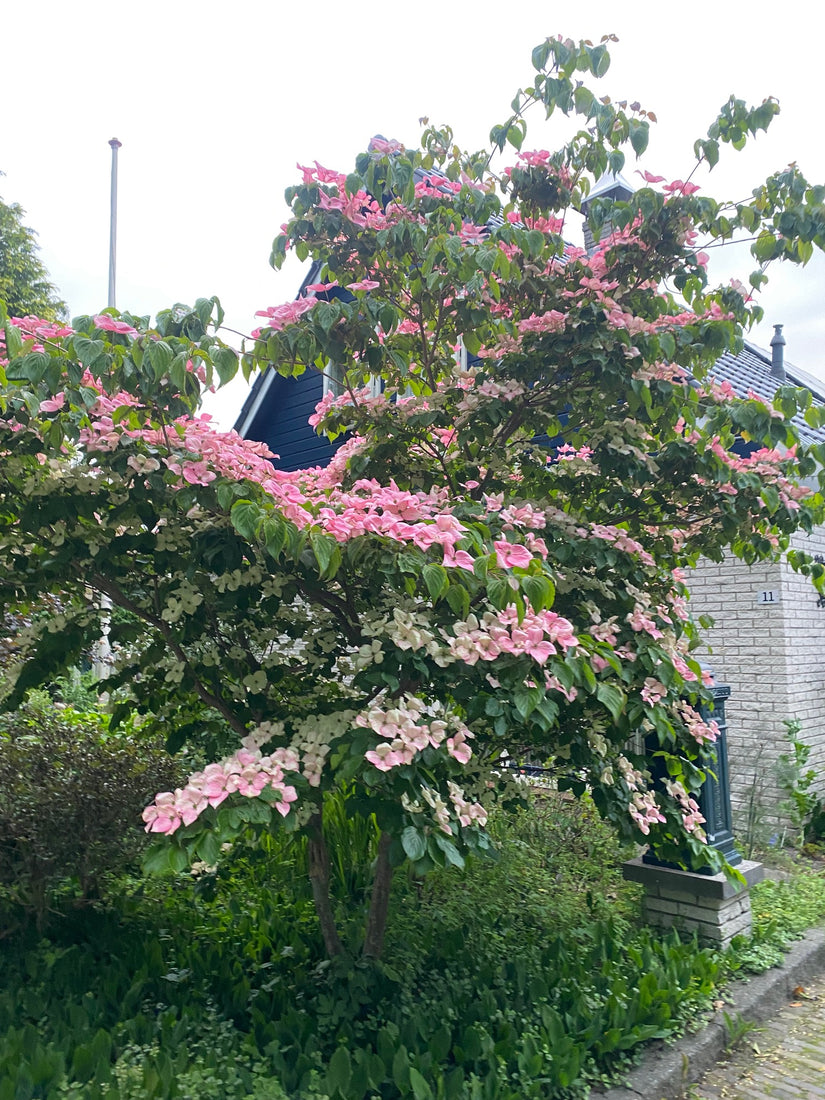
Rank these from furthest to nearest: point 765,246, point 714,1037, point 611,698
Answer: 1. point 765,246
2. point 714,1037
3. point 611,698

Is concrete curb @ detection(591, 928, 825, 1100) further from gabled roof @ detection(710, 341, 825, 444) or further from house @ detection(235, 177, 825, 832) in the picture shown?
gabled roof @ detection(710, 341, 825, 444)

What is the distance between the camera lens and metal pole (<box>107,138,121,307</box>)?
49.0ft

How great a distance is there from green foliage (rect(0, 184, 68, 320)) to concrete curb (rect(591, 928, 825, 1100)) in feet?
64.5

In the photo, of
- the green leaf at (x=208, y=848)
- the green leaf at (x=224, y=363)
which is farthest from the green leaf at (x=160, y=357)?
the green leaf at (x=208, y=848)

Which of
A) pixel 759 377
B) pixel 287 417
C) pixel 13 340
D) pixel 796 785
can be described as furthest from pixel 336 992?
pixel 287 417

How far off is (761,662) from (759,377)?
13.3 feet

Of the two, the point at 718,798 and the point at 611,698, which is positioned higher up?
the point at 611,698

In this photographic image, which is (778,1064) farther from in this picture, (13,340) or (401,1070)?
(13,340)

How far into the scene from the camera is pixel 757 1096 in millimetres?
2844

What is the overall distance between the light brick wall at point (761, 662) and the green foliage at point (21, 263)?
58.0 feet

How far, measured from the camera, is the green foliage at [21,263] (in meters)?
19.0

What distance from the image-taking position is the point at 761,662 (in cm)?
595

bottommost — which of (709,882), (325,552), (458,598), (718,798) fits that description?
(709,882)

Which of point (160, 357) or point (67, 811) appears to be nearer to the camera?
point (160, 357)
